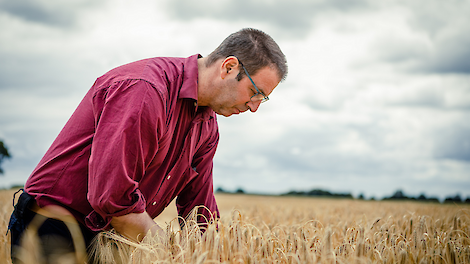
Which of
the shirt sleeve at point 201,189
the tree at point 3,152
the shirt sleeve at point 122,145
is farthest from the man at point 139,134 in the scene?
the tree at point 3,152

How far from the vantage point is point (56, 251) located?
198 cm

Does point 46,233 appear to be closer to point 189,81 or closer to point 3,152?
point 189,81

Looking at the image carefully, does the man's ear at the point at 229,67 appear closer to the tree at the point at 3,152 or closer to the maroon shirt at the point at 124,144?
the maroon shirt at the point at 124,144

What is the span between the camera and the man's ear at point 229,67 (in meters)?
2.18

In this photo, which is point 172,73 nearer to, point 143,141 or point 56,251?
point 143,141

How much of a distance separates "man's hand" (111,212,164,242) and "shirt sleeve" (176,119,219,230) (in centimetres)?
76

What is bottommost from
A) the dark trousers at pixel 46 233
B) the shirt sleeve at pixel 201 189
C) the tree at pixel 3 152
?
the dark trousers at pixel 46 233

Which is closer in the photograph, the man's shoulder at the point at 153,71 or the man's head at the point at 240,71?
the man's shoulder at the point at 153,71

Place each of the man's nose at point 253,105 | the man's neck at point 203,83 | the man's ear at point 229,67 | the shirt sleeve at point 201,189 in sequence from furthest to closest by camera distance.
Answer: the shirt sleeve at point 201,189
the man's nose at point 253,105
the man's neck at point 203,83
the man's ear at point 229,67

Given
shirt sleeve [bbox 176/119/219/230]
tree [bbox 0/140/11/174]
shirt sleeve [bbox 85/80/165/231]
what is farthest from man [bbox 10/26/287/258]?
tree [bbox 0/140/11/174]

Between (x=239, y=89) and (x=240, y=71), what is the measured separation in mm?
125

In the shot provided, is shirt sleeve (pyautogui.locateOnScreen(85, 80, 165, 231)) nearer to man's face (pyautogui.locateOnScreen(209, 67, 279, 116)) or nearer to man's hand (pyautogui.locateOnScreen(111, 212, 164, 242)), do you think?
man's hand (pyautogui.locateOnScreen(111, 212, 164, 242))

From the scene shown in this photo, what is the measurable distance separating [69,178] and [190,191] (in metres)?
1.09

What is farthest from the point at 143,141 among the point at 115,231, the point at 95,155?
the point at 115,231
